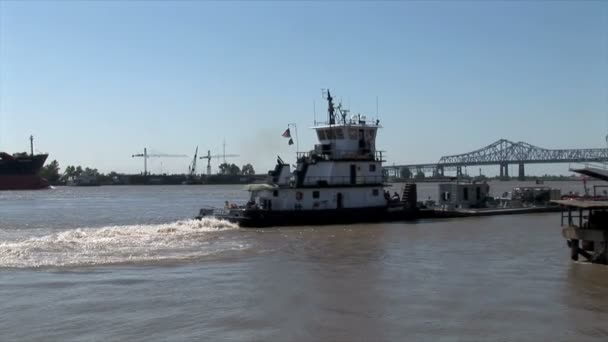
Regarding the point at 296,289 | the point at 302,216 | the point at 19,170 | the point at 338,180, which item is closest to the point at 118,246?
the point at 296,289

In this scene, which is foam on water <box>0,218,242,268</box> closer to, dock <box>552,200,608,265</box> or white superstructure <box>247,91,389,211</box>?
white superstructure <box>247,91,389,211</box>

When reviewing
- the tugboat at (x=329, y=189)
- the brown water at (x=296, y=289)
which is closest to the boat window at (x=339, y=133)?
the tugboat at (x=329, y=189)

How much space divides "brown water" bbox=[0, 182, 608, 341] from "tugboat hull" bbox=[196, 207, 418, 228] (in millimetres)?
4791

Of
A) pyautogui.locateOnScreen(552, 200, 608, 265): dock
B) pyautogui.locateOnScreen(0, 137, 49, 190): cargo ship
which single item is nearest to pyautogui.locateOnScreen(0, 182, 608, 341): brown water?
pyautogui.locateOnScreen(552, 200, 608, 265): dock

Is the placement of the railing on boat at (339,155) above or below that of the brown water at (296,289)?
above

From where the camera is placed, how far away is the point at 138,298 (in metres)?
17.0

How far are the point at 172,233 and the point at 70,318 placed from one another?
1710cm

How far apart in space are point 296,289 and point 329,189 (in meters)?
19.9

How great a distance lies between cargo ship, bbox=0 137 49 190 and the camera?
120 metres

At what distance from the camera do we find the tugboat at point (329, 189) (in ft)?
120

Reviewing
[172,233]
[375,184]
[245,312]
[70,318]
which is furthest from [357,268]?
[375,184]

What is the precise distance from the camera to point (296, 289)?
1839cm

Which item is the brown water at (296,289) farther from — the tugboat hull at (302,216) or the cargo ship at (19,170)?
the cargo ship at (19,170)

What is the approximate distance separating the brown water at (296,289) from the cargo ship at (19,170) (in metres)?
98.1
